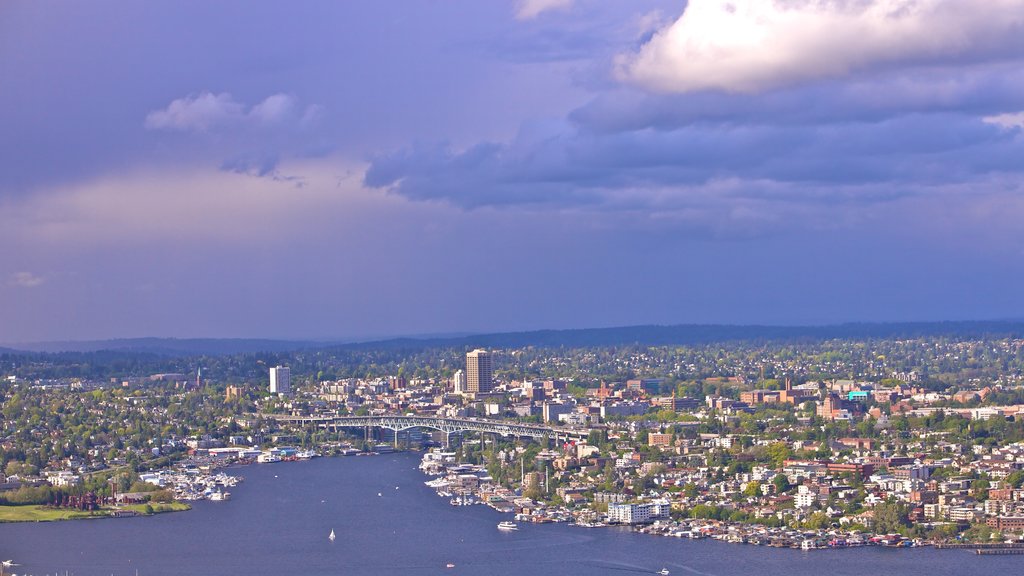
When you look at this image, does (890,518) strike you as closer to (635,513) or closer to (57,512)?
(635,513)

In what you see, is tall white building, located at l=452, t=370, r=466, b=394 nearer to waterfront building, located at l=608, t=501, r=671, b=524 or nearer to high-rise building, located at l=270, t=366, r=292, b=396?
high-rise building, located at l=270, t=366, r=292, b=396

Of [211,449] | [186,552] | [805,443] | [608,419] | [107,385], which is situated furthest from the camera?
[107,385]

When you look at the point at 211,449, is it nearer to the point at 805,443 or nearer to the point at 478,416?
the point at 478,416

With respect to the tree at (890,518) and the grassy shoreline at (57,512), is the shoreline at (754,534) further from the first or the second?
the grassy shoreline at (57,512)

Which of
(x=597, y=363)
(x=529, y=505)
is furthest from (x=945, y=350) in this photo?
(x=529, y=505)

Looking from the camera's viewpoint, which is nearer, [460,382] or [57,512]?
[57,512]

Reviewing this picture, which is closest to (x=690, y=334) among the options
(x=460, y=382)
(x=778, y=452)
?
(x=460, y=382)

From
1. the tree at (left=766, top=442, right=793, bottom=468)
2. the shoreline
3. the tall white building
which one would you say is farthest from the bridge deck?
the shoreline
